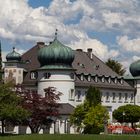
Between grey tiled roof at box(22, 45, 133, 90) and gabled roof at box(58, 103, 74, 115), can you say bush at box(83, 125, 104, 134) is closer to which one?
gabled roof at box(58, 103, 74, 115)

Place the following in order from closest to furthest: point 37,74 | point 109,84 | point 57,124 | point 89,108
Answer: point 89,108, point 57,124, point 37,74, point 109,84

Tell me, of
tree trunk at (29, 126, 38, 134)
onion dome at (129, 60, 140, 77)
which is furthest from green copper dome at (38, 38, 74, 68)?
onion dome at (129, 60, 140, 77)

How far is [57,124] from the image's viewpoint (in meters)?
92.6

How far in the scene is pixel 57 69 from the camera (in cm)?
9562

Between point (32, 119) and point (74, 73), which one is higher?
point (74, 73)

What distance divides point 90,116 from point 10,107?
58.1 ft

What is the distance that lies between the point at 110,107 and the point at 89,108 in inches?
1087

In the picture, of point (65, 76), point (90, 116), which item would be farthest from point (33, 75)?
point (90, 116)

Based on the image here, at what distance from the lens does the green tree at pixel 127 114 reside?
10336cm

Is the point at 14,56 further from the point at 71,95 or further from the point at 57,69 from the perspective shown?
the point at 71,95

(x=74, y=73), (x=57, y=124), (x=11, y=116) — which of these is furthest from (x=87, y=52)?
(x=11, y=116)

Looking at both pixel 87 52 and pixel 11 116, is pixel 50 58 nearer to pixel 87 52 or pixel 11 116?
pixel 87 52

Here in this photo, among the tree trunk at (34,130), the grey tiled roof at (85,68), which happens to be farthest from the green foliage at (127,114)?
the tree trunk at (34,130)

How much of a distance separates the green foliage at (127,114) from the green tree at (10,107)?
3497cm
